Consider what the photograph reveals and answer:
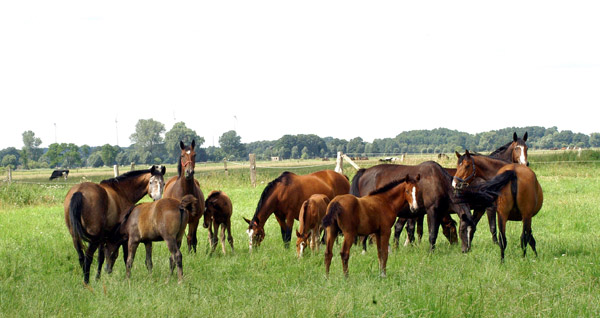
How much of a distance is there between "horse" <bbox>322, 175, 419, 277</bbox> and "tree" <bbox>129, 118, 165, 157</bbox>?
406 feet

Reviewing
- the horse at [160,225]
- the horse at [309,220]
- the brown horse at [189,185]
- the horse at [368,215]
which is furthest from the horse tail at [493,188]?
the brown horse at [189,185]

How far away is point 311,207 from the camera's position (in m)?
8.70

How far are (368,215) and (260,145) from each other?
137 m

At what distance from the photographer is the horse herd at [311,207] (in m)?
7.07

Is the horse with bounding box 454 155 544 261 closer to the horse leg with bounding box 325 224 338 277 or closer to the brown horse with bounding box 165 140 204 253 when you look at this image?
the horse leg with bounding box 325 224 338 277

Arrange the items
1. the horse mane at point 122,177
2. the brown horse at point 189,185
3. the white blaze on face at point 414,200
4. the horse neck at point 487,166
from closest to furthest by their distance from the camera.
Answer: the white blaze on face at point 414,200, the horse mane at point 122,177, the brown horse at point 189,185, the horse neck at point 487,166

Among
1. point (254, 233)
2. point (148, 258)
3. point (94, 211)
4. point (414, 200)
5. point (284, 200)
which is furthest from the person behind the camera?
point (284, 200)

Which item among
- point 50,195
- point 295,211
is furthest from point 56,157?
point 295,211

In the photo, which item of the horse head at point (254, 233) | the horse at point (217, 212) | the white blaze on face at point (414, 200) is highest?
the white blaze on face at point (414, 200)

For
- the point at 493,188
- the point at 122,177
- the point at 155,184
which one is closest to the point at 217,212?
the point at 155,184

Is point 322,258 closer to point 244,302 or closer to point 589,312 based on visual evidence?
point 244,302

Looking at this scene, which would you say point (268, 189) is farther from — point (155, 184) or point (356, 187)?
point (155, 184)

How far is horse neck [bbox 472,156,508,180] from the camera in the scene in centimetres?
938

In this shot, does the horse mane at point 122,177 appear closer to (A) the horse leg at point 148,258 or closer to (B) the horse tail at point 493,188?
(A) the horse leg at point 148,258
